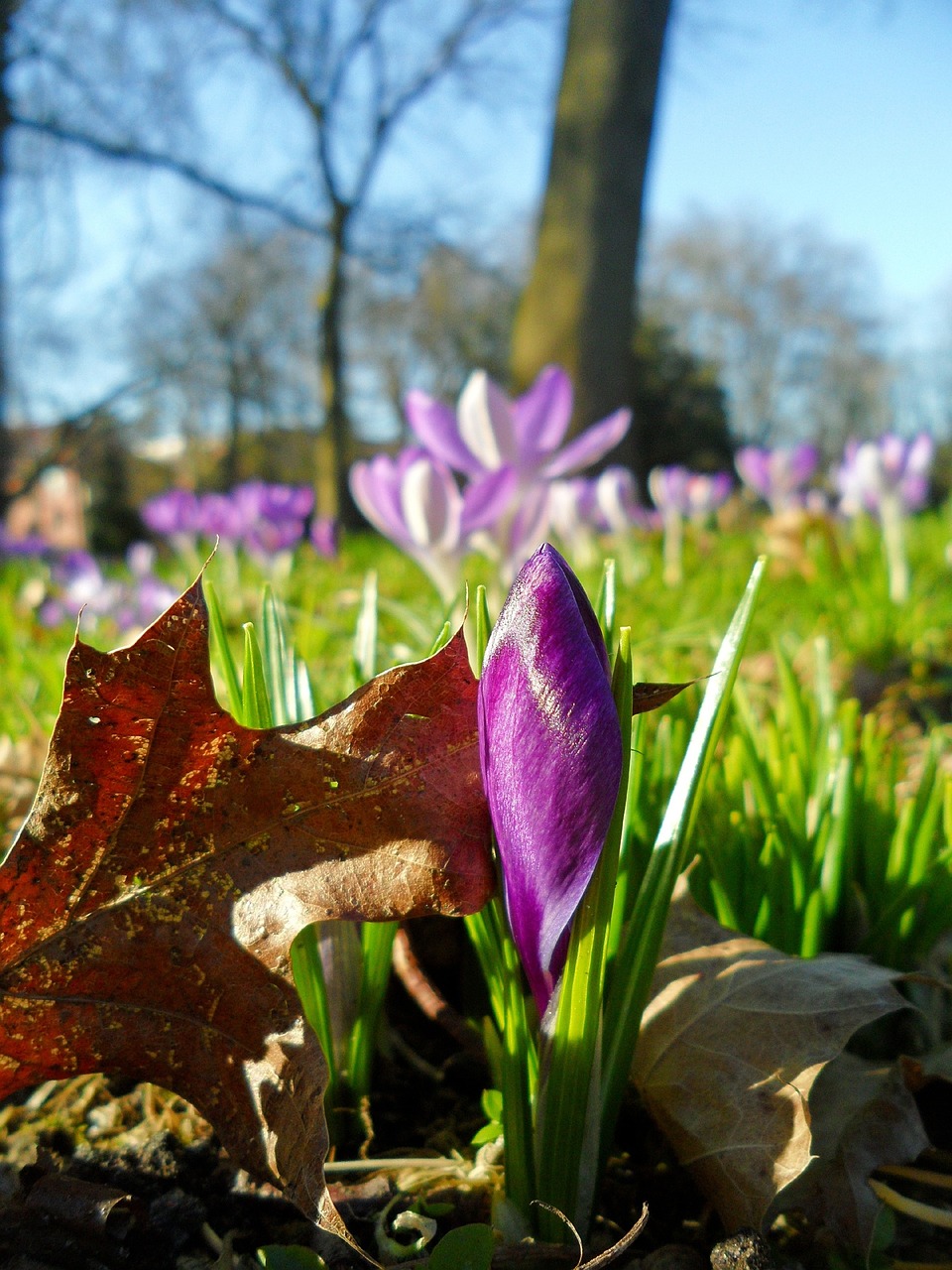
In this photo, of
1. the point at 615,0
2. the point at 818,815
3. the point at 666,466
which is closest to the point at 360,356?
the point at 666,466

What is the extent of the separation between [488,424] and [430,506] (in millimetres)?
158

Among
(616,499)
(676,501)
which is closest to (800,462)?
(676,501)

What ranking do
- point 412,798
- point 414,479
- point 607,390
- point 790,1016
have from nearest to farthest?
point 412,798 < point 790,1016 < point 414,479 < point 607,390

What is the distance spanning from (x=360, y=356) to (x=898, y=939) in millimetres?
28898

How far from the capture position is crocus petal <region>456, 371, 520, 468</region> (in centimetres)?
148

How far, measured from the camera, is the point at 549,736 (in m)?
0.55

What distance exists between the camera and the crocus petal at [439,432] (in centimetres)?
148

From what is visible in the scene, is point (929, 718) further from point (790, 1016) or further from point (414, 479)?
point (790, 1016)

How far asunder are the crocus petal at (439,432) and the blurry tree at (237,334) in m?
A: 12.3

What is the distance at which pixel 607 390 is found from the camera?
689 cm

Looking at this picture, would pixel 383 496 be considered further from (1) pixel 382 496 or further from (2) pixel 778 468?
(2) pixel 778 468

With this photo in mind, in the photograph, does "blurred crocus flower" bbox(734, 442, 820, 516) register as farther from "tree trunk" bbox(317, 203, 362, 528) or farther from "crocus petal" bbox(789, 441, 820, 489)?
"tree trunk" bbox(317, 203, 362, 528)

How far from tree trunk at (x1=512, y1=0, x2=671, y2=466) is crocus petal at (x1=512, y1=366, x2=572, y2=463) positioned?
5487 millimetres

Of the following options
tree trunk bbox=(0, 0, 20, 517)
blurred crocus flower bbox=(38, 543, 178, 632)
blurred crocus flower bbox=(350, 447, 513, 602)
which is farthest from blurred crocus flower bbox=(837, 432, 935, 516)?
tree trunk bbox=(0, 0, 20, 517)
